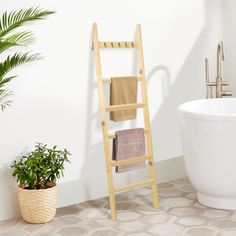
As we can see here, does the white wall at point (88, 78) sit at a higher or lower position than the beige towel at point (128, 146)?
higher

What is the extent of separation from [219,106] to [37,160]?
1.60m

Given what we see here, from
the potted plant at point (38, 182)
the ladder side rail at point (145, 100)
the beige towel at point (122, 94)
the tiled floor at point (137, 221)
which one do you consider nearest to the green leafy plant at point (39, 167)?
the potted plant at point (38, 182)

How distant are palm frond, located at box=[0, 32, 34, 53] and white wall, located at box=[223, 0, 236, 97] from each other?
2.04 meters

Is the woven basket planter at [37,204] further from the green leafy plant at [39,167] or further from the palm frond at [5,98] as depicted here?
the palm frond at [5,98]

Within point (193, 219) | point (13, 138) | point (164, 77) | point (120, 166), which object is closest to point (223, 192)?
point (193, 219)

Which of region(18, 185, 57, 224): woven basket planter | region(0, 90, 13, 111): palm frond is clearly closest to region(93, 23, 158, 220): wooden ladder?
region(18, 185, 57, 224): woven basket planter

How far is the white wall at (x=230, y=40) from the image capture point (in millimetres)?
4383

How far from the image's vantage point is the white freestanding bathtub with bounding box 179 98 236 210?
3136 mm

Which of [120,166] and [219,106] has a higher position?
[219,106]

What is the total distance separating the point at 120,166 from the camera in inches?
135

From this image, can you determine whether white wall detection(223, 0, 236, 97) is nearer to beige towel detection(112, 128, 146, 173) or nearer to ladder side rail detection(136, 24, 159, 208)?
ladder side rail detection(136, 24, 159, 208)

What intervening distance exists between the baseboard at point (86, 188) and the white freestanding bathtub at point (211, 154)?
24.7 inches

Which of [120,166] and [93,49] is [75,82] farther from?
[120,166]

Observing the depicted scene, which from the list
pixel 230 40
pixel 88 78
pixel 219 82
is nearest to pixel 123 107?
pixel 88 78
